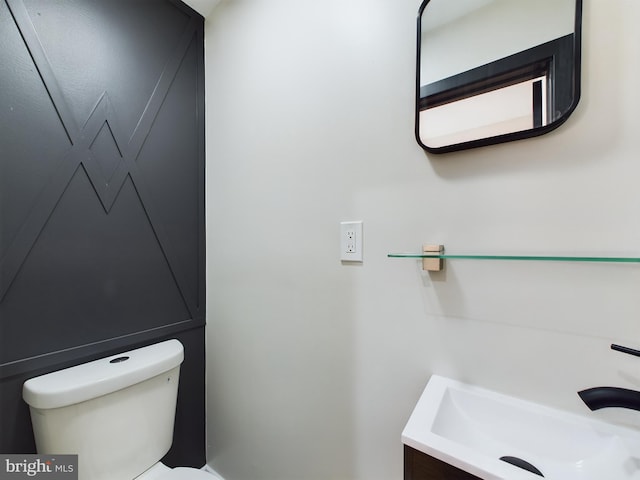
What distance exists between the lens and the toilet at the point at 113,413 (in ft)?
2.82

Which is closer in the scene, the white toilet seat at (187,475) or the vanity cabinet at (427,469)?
the vanity cabinet at (427,469)

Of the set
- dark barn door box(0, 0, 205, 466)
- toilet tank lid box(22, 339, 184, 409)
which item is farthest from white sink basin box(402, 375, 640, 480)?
dark barn door box(0, 0, 205, 466)

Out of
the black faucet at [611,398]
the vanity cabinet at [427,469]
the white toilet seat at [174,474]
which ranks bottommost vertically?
the white toilet seat at [174,474]

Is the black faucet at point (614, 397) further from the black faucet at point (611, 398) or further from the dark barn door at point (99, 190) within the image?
the dark barn door at point (99, 190)

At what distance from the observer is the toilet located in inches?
33.8

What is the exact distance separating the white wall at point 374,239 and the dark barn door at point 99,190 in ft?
0.44

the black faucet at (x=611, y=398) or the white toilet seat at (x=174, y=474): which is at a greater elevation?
the black faucet at (x=611, y=398)

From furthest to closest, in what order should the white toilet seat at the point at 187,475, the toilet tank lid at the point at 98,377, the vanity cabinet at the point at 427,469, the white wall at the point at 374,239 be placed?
the white toilet seat at the point at 187,475
the toilet tank lid at the point at 98,377
the white wall at the point at 374,239
the vanity cabinet at the point at 427,469

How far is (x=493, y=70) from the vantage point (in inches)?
27.3

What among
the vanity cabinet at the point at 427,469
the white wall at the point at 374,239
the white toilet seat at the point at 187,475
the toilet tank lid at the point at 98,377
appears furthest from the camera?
the white toilet seat at the point at 187,475

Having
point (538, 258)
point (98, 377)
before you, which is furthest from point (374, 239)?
point (98, 377)

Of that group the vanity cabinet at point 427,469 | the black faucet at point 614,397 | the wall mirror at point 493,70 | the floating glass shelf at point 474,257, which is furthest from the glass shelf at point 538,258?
the vanity cabinet at point 427,469

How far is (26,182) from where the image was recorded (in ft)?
3.02

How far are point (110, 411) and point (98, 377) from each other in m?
0.13
